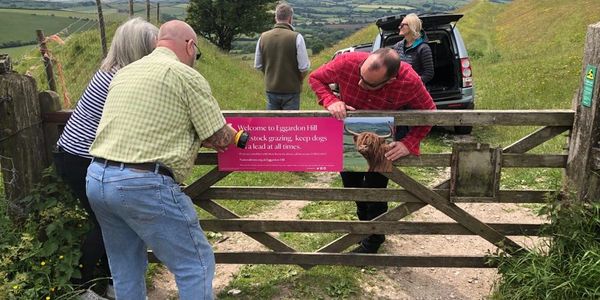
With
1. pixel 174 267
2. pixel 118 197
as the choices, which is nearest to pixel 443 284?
pixel 174 267

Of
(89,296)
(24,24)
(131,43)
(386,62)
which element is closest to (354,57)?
(386,62)

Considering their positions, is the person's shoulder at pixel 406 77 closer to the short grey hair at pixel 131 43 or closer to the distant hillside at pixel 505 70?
the short grey hair at pixel 131 43

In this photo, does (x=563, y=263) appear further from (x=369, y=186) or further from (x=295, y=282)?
(x=295, y=282)

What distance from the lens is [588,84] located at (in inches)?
129

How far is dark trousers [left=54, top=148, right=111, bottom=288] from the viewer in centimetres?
329

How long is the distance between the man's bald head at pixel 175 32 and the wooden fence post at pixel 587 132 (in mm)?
2444

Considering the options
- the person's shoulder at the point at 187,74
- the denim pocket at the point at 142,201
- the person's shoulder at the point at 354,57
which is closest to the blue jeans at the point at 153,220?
the denim pocket at the point at 142,201

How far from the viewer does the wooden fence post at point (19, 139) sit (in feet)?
11.5

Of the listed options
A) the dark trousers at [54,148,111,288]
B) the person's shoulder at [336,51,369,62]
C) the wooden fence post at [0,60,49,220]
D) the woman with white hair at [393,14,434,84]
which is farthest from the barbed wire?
the woman with white hair at [393,14,434,84]

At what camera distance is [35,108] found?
3617 millimetres

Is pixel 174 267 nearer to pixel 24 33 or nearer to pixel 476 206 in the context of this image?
pixel 476 206

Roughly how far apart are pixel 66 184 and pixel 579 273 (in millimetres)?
3390

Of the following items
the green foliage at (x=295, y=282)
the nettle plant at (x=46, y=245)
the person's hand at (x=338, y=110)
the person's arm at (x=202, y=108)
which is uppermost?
the person's arm at (x=202, y=108)

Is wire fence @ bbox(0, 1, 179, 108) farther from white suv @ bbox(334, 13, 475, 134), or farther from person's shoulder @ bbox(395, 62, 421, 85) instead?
person's shoulder @ bbox(395, 62, 421, 85)
